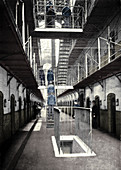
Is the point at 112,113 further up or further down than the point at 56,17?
further down

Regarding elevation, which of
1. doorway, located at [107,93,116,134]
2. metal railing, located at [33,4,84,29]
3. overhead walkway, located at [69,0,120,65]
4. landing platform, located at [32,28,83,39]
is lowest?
doorway, located at [107,93,116,134]

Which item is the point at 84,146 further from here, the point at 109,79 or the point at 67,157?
the point at 109,79

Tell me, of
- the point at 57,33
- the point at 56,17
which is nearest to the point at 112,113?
the point at 57,33

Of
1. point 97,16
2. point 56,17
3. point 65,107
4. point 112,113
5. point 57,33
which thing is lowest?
point 112,113

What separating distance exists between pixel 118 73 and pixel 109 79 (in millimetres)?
1011

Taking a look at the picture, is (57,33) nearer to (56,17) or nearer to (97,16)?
(56,17)

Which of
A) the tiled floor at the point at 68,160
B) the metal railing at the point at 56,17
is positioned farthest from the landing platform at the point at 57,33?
the tiled floor at the point at 68,160

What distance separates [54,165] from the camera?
12.2 feet

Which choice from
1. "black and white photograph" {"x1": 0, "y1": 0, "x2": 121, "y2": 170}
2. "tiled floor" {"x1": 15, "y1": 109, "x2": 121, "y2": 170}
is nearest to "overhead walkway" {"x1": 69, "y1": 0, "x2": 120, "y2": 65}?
"black and white photograph" {"x1": 0, "y1": 0, "x2": 121, "y2": 170}

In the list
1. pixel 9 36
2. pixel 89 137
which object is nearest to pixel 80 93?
pixel 89 137

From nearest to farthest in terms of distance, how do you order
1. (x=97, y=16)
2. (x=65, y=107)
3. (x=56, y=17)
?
1. (x=97, y=16)
2. (x=65, y=107)
3. (x=56, y=17)

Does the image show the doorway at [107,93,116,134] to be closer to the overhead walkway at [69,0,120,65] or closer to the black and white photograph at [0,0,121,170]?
the black and white photograph at [0,0,121,170]

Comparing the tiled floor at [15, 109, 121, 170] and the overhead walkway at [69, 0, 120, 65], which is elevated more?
the overhead walkway at [69, 0, 120, 65]

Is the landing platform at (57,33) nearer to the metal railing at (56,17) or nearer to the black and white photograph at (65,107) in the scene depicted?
the black and white photograph at (65,107)
